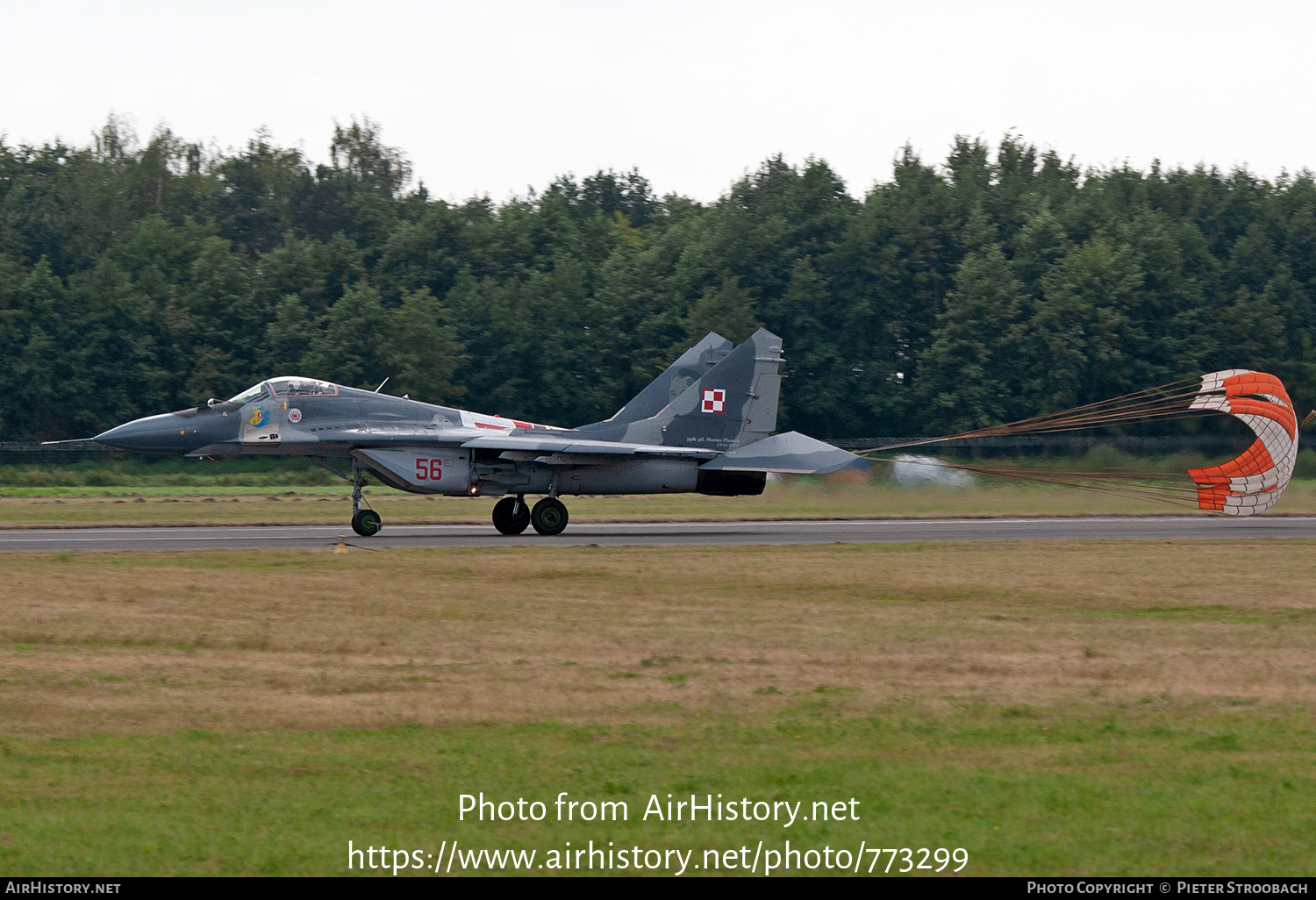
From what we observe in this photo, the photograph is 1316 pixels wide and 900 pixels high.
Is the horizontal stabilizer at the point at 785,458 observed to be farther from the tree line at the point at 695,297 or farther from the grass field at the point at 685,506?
the tree line at the point at 695,297

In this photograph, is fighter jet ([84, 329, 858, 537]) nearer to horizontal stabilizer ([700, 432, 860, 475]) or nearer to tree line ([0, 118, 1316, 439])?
horizontal stabilizer ([700, 432, 860, 475])

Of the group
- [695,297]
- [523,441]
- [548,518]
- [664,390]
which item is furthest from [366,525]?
[695,297]

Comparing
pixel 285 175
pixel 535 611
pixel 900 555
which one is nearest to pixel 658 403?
pixel 900 555

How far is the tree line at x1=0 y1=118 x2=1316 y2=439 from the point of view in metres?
52.2

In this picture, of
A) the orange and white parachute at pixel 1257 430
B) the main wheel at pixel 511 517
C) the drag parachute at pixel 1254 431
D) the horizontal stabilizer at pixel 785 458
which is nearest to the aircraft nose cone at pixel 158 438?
the main wheel at pixel 511 517

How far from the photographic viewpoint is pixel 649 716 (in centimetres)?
962

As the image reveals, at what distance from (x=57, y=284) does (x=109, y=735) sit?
1941 inches

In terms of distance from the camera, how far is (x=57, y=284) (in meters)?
52.7

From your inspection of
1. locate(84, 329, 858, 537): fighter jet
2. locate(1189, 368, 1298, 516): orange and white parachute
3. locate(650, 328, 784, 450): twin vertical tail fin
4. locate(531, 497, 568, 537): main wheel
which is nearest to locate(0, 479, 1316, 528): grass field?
locate(84, 329, 858, 537): fighter jet

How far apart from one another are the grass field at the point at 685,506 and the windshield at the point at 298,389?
186 inches

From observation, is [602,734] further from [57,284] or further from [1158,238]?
[1158,238]

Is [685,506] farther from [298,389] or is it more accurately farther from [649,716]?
[649,716]

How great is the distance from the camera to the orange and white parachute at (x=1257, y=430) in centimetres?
2445

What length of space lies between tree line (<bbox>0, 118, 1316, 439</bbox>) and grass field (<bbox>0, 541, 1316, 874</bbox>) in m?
35.6
